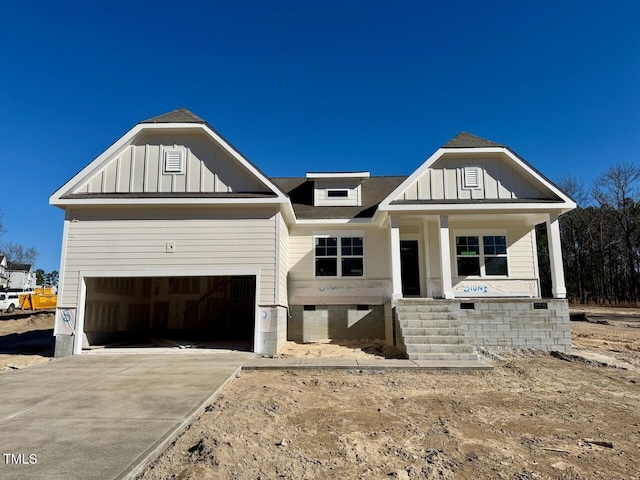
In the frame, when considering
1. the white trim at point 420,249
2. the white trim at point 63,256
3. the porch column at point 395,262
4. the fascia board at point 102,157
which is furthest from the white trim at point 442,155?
the white trim at point 63,256

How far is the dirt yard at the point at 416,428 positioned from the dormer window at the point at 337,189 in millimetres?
8149

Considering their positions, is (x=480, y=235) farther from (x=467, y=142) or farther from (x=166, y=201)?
(x=166, y=201)

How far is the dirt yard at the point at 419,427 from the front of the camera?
3730 mm

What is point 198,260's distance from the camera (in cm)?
1109

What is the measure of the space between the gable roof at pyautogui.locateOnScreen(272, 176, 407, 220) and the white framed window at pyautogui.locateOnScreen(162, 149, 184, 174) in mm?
4534

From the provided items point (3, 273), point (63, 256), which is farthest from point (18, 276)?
point (63, 256)

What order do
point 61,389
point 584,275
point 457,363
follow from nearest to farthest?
point 61,389
point 457,363
point 584,275

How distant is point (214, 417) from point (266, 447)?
4.39ft

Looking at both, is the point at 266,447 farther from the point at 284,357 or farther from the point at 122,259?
the point at 122,259

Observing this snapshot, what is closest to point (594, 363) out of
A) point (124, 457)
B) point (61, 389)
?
point (124, 457)

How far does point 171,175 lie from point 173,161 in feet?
1.46

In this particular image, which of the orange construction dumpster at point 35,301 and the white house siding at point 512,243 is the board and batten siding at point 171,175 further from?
the orange construction dumpster at point 35,301

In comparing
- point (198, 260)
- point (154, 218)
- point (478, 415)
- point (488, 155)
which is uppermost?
point (488, 155)

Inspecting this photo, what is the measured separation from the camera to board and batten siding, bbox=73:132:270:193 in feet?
37.8
